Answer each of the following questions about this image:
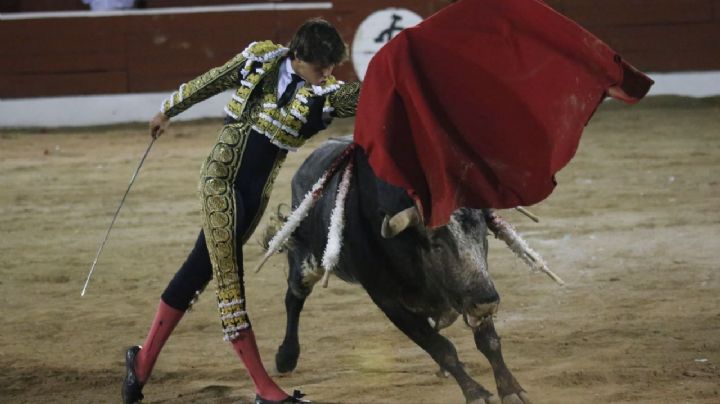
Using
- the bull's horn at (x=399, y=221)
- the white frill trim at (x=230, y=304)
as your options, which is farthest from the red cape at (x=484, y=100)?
the white frill trim at (x=230, y=304)

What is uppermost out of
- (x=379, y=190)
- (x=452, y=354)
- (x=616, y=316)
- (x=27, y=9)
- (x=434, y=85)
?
(x=434, y=85)

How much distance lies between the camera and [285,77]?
372 centimetres

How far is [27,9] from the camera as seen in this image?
12.6 m

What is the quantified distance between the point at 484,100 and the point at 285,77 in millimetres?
553

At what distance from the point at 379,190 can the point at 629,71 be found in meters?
0.74

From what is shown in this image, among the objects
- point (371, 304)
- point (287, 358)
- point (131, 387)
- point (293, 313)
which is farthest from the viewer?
point (371, 304)

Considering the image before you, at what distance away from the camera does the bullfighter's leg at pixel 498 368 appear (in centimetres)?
357

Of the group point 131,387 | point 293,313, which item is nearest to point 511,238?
point 293,313

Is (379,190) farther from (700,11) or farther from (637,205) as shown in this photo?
(700,11)

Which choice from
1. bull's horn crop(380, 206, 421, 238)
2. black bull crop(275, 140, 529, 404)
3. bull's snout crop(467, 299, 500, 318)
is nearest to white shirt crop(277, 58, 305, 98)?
black bull crop(275, 140, 529, 404)

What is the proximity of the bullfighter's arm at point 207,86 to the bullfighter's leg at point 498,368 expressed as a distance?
96cm

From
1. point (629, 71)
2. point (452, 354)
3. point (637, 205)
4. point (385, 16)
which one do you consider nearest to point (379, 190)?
point (452, 354)

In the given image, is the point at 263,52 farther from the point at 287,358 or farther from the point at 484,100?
the point at 287,358

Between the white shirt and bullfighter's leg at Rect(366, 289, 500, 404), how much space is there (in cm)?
63
